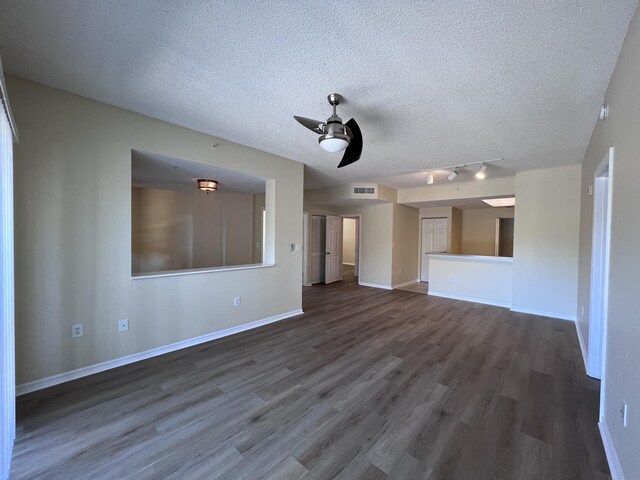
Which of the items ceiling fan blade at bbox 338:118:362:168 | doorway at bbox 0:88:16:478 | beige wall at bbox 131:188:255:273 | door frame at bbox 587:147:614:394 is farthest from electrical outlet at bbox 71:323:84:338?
door frame at bbox 587:147:614:394

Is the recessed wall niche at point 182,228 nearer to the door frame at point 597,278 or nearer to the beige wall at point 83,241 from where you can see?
the beige wall at point 83,241

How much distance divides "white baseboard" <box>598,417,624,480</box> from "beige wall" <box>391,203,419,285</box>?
5.02 m

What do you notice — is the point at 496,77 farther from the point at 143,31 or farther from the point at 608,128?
the point at 143,31

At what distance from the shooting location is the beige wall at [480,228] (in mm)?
8125

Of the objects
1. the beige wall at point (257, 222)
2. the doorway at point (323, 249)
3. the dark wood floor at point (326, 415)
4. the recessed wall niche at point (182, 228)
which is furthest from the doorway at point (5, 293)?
the doorway at point (323, 249)

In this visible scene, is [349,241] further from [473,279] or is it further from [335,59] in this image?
[335,59]

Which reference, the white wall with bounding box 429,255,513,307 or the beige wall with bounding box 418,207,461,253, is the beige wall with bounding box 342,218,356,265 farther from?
the white wall with bounding box 429,255,513,307

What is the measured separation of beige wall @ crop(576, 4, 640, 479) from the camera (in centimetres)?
131

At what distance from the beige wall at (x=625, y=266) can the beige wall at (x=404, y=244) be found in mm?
5021

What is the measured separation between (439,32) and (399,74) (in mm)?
429

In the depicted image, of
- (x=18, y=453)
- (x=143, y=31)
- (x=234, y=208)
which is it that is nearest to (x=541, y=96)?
(x=143, y=31)

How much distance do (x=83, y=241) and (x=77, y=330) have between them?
829 millimetres

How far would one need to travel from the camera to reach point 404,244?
23.9 ft

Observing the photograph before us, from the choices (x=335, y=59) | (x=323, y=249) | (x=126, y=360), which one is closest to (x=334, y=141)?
(x=335, y=59)
